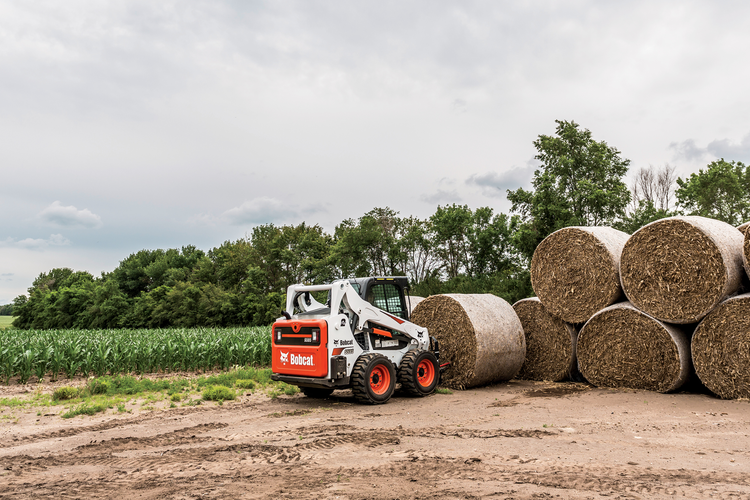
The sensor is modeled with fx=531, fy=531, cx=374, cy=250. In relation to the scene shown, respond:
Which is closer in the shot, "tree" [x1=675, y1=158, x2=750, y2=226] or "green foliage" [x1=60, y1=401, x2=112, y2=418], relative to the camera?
"green foliage" [x1=60, y1=401, x2=112, y2=418]

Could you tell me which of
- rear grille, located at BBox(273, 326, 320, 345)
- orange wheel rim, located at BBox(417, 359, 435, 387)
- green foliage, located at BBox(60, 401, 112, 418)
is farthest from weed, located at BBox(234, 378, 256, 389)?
orange wheel rim, located at BBox(417, 359, 435, 387)

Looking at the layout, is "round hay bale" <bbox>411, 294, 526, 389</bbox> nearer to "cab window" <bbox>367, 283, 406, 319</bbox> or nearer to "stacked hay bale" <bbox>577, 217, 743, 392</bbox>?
"cab window" <bbox>367, 283, 406, 319</bbox>

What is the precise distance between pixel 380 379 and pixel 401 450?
349 centimetres

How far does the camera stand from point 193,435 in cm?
654

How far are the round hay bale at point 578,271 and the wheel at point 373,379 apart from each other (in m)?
3.31

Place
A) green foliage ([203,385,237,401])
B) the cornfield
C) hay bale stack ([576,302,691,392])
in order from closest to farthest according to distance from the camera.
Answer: hay bale stack ([576,302,691,392])
green foliage ([203,385,237,401])
the cornfield

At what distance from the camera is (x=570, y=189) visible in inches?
1115

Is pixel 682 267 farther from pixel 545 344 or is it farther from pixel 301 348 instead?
pixel 301 348

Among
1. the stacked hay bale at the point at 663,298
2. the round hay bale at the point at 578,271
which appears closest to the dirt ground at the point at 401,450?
the stacked hay bale at the point at 663,298

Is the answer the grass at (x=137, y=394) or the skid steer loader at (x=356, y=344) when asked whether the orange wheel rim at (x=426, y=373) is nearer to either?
the skid steer loader at (x=356, y=344)

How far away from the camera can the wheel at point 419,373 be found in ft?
29.7

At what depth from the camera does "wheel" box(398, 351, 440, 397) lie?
9062 mm

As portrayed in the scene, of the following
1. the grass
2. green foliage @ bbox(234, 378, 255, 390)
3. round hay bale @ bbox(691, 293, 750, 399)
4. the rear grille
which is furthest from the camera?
green foliage @ bbox(234, 378, 255, 390)

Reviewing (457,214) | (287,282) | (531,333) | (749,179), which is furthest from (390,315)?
(287,282)
